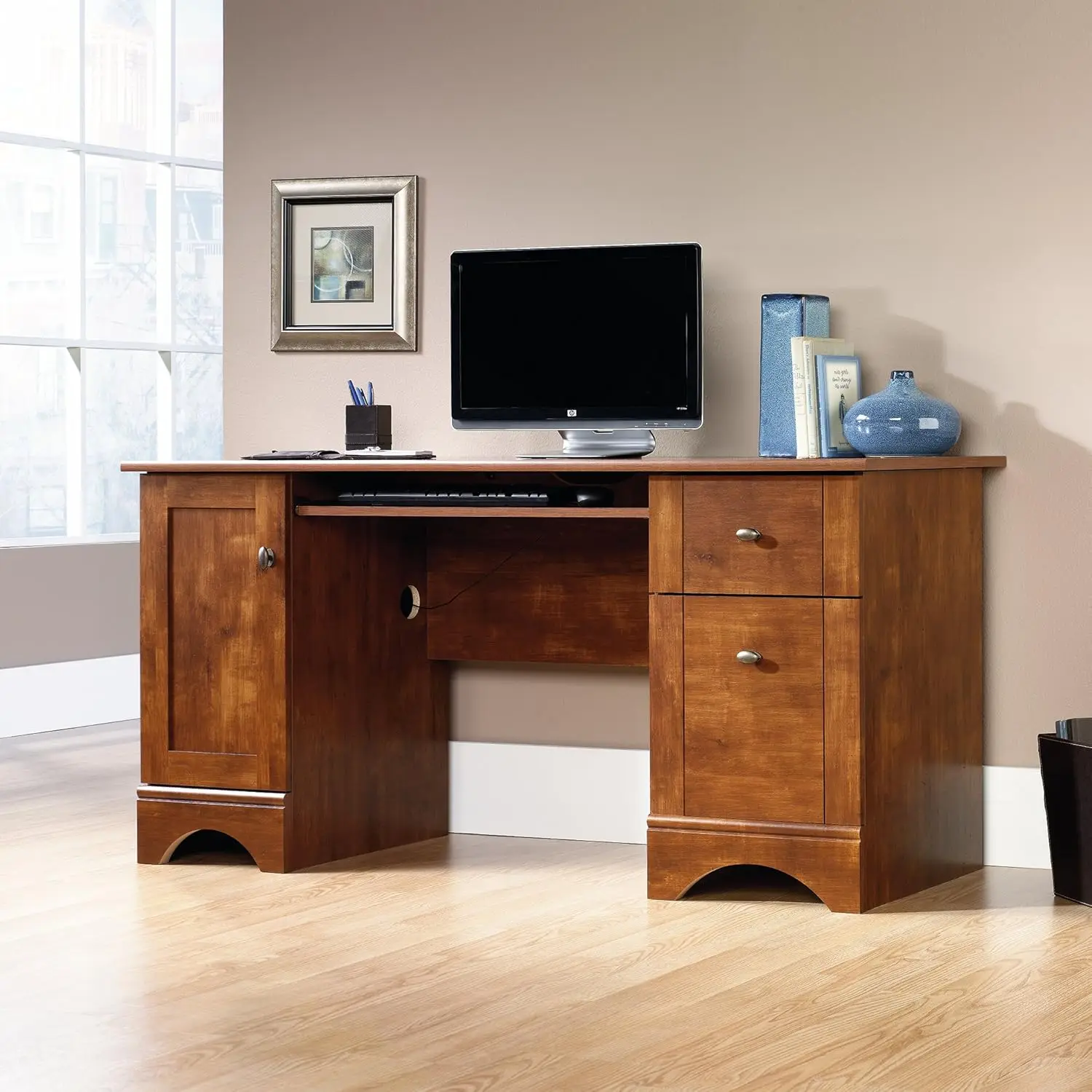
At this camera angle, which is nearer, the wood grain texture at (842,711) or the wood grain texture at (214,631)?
the wood grain texture at (842,711)

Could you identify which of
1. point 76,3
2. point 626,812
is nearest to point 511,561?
point 626,812

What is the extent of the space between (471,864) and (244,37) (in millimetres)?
1980

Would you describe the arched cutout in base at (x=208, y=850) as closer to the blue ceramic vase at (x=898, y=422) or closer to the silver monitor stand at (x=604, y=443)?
the silver monitor stand at (x=604, y=443)

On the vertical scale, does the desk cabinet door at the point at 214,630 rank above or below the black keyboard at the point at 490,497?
below

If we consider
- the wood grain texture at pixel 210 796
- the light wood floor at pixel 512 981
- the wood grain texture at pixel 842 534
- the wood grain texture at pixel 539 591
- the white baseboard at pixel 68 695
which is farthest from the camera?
the white baseboard at pixel 68 695

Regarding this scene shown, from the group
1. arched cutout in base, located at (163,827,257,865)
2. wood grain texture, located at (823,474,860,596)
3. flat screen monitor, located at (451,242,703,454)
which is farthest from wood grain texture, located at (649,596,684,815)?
arched cutout in base, located at (163,827,257,865)

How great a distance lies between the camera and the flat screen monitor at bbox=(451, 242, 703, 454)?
328 centimetres

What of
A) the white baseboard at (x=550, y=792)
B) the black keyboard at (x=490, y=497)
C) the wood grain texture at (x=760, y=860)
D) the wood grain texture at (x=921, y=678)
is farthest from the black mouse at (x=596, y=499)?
the white baseboard at (x=550, y=792)

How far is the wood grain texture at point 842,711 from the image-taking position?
2.87 m

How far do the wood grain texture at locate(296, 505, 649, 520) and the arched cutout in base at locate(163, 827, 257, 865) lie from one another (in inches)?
26.6

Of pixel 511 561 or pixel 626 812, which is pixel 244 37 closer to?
pixel 511 561

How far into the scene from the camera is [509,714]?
3.67 metres

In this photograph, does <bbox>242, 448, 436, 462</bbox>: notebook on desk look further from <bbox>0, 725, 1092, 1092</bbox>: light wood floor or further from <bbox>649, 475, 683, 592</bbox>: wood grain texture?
<bbox>0, 725, 1092, 1092</bbox>: light wood floor

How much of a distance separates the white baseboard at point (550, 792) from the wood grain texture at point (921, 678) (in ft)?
2.21
